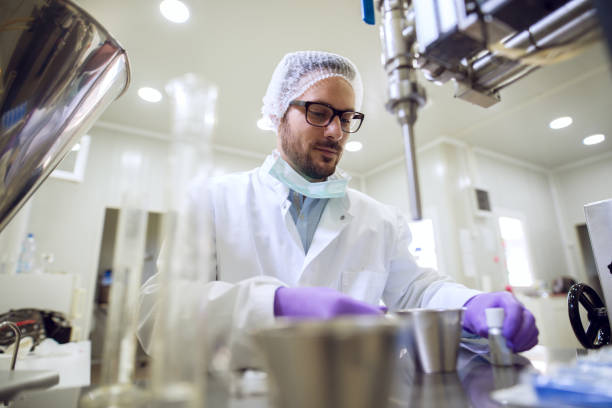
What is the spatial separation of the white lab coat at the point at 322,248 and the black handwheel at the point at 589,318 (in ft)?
0.65

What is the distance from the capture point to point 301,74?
3.49 ft

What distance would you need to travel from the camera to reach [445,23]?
0.41 meters

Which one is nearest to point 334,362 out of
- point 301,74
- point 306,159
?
point 306,159

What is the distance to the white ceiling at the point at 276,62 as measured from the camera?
1.91 m

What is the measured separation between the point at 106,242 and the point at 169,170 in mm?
3535

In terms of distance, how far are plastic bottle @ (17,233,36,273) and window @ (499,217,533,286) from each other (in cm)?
394

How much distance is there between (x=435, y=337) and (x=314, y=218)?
61 centimetres

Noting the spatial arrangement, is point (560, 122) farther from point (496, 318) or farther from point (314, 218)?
point (496, 318)

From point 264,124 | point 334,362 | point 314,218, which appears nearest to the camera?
point 334,362

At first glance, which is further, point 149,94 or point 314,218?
point 149,94

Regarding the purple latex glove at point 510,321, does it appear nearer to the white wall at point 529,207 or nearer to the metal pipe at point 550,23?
the metal pipe at point 550,23

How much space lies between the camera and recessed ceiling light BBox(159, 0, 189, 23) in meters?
1.84

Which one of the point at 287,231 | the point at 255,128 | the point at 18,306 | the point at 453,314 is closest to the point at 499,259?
the point at 255,128

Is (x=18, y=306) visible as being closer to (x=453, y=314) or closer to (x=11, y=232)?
(x=11, y=232)
